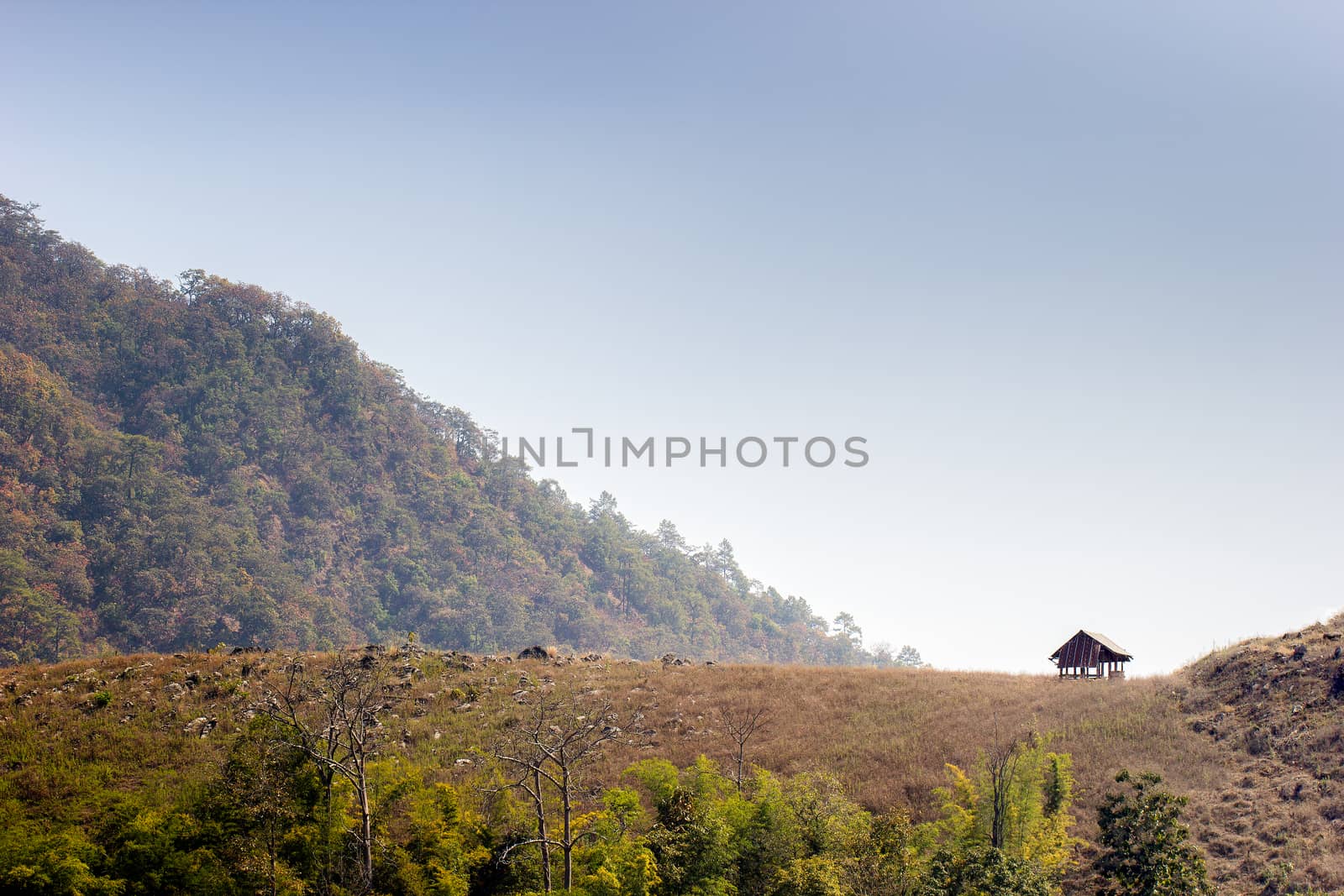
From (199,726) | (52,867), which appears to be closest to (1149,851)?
(52,867)

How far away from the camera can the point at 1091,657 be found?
45.7 meters

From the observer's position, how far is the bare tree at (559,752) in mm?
25672

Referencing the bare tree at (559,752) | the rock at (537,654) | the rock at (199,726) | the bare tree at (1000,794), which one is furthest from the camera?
the rock at (537,654)

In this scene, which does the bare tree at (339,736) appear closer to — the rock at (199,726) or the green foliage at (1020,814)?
the rock at (199,726)

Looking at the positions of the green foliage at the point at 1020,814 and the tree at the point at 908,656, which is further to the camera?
the tree at the point at 908,656

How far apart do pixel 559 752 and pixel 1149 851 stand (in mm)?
16919

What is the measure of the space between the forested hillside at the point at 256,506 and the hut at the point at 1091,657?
3351 inches

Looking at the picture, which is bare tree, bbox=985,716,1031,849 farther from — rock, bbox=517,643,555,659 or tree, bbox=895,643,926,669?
tree, bbox=895,643,926,669

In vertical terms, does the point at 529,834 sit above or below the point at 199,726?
below

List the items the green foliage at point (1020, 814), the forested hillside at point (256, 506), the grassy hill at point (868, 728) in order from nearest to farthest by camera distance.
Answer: the green foliage at point (1020, 814)
the grassy hill at point (868, 728)
the forested hillside at point (256, 506)

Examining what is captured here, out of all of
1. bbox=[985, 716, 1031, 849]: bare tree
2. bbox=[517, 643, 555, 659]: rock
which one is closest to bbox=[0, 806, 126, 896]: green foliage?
bbox=[985, 716, 1031, 849]: bare tree

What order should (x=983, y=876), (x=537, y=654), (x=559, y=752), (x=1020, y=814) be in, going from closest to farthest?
(x=983, y=876) → (x=559, y=752) → (x=1020, y=814) → (x=537, y=654)

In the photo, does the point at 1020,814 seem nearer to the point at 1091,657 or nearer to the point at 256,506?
the point at 1091,657

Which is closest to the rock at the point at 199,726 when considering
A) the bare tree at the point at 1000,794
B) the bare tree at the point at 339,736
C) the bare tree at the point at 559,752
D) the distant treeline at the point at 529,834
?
the bare tree at the point at 339,736
